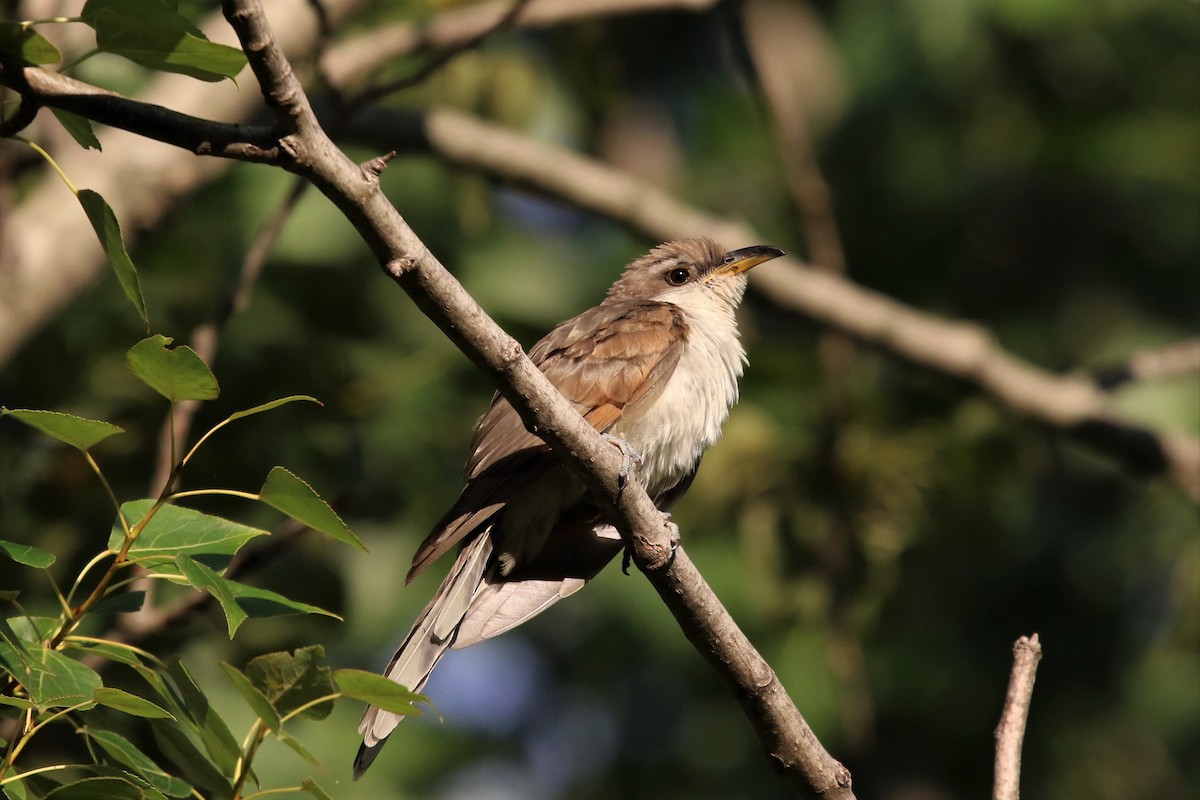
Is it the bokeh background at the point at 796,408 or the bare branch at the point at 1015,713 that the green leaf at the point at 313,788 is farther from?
the bokeh background at the point at 796,408

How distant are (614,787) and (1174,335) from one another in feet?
16.6

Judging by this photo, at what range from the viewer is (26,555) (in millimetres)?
2371

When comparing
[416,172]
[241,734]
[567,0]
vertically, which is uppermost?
[567,0]

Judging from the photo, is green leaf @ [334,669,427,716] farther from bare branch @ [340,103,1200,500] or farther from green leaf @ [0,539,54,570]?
bare branch @ [340,103,1200,500]

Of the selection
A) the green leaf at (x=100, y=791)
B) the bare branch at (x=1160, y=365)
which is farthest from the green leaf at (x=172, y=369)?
the bare branch at (x=1160, y=365)

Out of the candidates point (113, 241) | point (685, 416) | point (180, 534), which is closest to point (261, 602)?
point (180, 534)

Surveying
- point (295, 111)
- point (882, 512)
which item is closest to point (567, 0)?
point (882, 512)

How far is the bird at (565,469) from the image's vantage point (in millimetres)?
4066

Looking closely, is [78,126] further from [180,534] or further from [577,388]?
[577,388]

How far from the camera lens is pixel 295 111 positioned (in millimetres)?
2525

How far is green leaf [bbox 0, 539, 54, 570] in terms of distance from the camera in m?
2.35

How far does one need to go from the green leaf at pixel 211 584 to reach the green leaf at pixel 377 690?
20 centimetres

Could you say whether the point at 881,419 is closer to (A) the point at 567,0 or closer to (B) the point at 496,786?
(A) the point at 567,0

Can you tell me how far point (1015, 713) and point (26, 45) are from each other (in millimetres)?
2677
